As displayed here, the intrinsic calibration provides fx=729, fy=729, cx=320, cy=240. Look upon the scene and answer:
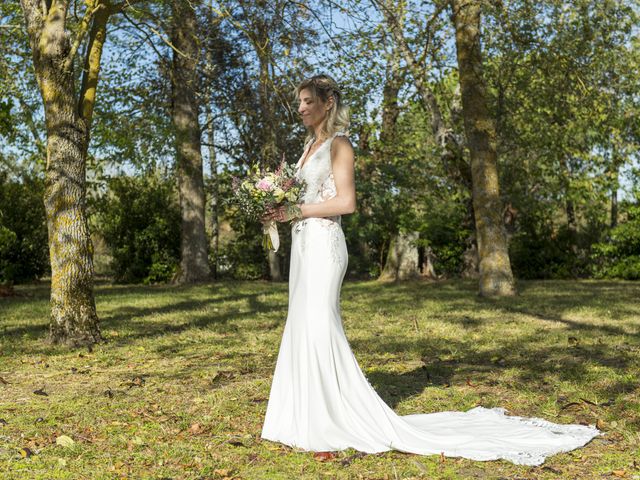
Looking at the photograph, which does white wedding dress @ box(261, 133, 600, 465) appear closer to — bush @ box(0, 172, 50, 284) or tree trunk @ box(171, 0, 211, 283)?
tree trunk @ box(171, 0, 211, 283)

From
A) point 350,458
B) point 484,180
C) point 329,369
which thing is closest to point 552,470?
point 350,458

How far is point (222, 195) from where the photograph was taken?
26703mm

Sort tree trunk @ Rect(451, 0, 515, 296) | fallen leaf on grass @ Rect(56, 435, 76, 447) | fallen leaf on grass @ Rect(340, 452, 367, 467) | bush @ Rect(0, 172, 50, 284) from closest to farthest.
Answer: fallen leaf on grass @ Rect(340, 452, 367, 467) < fallen leaf on grass @ Rect(56, 435, 76, 447) < tree trunk @ Rect(451, 0, 515, 296) < bush @ Rect(0, 172, 50, 284)

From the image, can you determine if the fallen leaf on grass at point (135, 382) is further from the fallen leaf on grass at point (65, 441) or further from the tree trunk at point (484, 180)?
the tree trunk at point (484, 180)

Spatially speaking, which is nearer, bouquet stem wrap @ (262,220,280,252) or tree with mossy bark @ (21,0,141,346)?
bouquet stem wrap @ (262,220,280,252)

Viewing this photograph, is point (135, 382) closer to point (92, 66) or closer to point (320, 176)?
point (320, 176)

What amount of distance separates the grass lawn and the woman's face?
2524 millimetres

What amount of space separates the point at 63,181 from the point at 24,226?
12950mm

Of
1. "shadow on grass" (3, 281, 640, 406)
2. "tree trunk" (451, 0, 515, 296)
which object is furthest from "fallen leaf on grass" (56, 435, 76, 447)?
"tree trunk" (451, 0, 515, 296)

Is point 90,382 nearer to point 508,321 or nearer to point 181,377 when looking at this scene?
point 181,377

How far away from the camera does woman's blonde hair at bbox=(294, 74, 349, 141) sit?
220 inches

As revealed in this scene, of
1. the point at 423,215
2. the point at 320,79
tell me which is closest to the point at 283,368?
the point at 320,79

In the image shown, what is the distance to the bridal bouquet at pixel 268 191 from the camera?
5.56 meters

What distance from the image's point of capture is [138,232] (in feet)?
78.5
